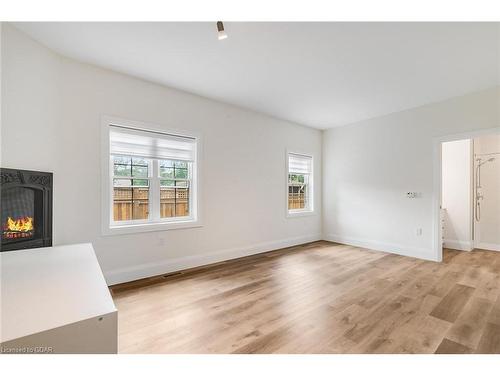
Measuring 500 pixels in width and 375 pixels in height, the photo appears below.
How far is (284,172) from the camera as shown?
17.3 ft

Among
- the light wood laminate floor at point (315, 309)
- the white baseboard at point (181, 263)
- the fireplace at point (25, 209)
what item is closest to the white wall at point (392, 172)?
the light wood laminate floor at point (315, 309)

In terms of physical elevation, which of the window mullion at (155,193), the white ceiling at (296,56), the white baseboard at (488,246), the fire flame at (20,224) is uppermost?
the white ceiling at (296,56)

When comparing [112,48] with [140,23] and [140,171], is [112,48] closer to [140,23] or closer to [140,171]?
[140,23]

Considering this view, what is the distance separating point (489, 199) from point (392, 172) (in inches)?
85.2

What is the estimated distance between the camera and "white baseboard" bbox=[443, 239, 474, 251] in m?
4.90

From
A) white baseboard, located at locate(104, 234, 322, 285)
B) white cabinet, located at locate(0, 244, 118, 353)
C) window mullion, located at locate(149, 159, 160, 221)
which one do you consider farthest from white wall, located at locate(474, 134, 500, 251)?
white cabinet, located at locate(0, 244, 118, 353)

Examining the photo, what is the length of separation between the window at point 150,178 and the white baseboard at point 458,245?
5338 mm

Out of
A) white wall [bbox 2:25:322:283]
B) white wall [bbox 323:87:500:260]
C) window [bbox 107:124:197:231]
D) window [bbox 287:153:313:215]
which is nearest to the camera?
white wall [bbox 2:25:322:283]

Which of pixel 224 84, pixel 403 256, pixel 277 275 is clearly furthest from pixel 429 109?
pixel 277 275

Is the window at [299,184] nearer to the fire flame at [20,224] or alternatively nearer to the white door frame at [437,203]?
the white door frame at [437,203]

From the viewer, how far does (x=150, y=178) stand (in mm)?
3512

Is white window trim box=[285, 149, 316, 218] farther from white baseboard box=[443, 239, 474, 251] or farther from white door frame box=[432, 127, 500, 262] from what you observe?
white baseboard box=[443, 239, 474, 251]

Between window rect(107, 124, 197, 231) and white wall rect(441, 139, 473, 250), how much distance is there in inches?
208

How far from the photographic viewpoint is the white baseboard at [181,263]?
3.15m
